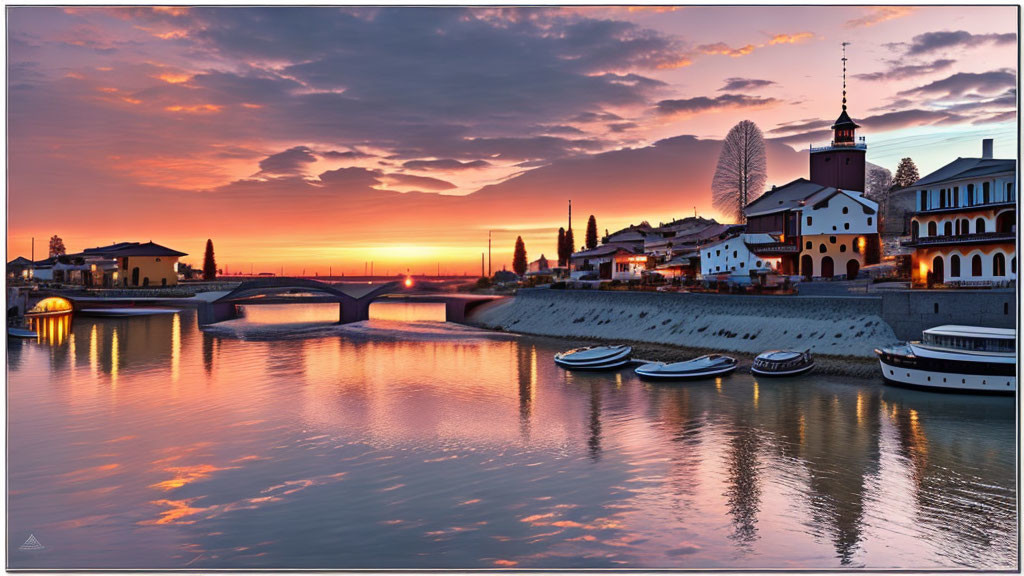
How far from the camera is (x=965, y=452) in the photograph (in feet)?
91.5

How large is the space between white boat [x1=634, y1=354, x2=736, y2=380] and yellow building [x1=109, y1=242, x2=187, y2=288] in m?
123

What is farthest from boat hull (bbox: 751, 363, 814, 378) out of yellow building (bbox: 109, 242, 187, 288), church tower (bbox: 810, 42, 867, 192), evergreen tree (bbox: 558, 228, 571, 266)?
yellow building (bbox: 109, 242, 187, 288)

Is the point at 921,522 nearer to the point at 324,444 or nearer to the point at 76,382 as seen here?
the point at 324,444

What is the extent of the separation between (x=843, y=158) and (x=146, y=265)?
134 metres

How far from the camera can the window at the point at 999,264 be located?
49.6 meters

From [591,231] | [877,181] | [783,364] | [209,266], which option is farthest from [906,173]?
[209,266]

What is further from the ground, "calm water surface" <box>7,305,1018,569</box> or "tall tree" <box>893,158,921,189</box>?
"tall tree" <box>893,158,921,189</box>

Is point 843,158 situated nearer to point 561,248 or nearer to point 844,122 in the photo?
point 844,122

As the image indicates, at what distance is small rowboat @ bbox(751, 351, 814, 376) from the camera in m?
45.5

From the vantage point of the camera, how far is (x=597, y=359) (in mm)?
52312

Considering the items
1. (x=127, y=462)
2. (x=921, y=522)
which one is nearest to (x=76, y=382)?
(x=127, y=462)

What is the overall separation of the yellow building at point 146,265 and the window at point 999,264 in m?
139

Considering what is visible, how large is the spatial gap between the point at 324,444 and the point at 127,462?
7.96m

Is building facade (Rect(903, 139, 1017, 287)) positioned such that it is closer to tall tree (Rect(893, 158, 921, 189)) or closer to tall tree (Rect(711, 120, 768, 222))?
tall tree (Rect(711, 120, 768, 222))
